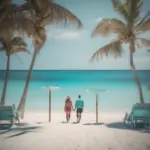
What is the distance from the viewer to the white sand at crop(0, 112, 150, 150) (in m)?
3.28

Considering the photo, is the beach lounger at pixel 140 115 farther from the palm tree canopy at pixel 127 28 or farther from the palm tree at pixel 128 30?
the palm tree canopy at pixel 127 28

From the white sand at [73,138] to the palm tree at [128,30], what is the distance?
1319 mm

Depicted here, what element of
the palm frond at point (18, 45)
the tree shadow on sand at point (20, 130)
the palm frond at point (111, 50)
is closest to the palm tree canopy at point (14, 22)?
the palm frond at point (18, 45)

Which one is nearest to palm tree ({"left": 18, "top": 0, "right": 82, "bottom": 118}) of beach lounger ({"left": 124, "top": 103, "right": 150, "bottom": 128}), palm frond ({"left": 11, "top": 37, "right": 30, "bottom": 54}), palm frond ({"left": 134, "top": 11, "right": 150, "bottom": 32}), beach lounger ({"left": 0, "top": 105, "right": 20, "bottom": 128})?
palm frond ({"left": 11, "top": 37, "right": 30, "bottom": 54})

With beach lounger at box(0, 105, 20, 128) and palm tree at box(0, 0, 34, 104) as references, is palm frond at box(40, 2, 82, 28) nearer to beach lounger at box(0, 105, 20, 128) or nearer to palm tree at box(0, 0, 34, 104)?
palm tree at box(0, 0, 34, 104)

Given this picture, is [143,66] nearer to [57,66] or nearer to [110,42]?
[110,42]

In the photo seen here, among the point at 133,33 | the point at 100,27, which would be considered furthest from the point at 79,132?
the point at 133,33

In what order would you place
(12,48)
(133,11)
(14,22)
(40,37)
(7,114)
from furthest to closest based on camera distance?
(12,48) → (133,11) → (40,37) → (7,114) → (14,22)

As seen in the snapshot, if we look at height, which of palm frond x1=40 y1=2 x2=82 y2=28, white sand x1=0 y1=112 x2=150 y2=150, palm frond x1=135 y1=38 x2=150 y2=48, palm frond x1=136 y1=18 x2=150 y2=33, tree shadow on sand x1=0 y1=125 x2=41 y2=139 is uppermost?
palm frond x1=40 y1=2 x2=82 y2=28

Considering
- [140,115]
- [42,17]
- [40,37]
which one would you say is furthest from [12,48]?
[140,115]

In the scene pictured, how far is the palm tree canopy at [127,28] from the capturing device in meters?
4.98

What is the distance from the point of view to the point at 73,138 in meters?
3.62

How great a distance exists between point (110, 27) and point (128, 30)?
0.34 meters

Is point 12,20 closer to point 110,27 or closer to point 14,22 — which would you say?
point 14,22
